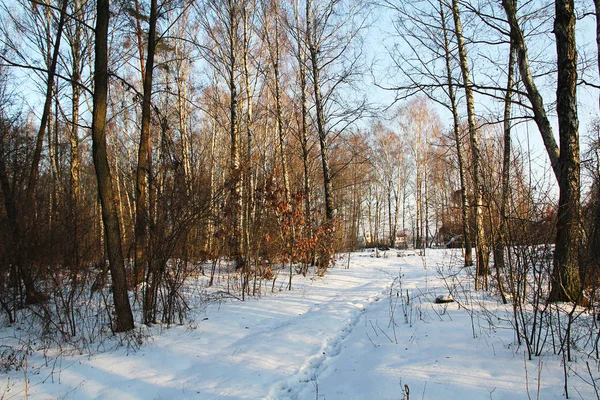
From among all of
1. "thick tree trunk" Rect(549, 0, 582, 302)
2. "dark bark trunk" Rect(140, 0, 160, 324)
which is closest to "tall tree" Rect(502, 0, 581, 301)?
"thick tree trunk" Rect(549, 0, 582, 302)

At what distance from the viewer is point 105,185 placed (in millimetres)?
4305

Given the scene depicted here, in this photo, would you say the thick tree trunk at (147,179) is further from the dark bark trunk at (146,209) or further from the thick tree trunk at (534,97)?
the thick tree trunk at (534,97)

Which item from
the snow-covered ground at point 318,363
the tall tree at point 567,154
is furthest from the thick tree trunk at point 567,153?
the snow-covered ground at point 318,363

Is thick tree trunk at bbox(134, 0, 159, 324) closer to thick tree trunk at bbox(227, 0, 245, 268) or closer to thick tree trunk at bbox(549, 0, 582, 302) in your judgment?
thick tree trunk at bbox(227, 0, 245, 268)

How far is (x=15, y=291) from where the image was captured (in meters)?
5.09

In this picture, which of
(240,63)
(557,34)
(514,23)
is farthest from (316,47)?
(557,34)

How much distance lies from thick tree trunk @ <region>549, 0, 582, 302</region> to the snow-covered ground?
0.93 m

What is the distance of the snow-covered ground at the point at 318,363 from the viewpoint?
281 cm

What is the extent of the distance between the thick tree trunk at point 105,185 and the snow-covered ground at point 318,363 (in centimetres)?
55

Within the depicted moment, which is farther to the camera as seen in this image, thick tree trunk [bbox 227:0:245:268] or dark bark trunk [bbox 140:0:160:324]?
thick tree trunk [bbox 227:0:245:268]

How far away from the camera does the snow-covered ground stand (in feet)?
9.22

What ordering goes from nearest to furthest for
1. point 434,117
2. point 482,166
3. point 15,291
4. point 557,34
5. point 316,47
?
point 482,166 → point 557,34 → point 15,291 → point 316,47 → point 434,117

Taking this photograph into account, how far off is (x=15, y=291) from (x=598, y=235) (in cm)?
790

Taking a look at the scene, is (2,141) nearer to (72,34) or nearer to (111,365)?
(111,365)
